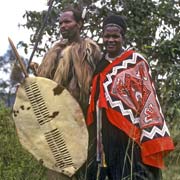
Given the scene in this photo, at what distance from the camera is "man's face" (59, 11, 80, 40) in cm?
429

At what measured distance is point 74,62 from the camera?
4270 millimetres

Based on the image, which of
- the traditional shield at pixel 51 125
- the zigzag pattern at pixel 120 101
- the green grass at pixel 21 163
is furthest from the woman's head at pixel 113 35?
the green grass at pixel 21 163

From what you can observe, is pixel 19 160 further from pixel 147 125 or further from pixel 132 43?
pixel 132 43

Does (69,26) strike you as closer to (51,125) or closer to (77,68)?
(77,68)

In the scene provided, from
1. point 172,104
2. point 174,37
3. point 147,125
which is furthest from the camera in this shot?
point 174,37

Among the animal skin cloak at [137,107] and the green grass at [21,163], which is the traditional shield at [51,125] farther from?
the green grass at [21,163]

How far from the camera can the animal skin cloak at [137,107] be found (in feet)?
13.3

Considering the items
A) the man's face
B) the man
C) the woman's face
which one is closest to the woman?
the woman's face

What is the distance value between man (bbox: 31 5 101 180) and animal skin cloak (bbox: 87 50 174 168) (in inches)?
7.6

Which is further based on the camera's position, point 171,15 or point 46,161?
point 171,15

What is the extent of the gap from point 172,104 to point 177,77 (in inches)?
11.3

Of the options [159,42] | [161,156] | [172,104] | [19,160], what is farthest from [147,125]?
[159,42]

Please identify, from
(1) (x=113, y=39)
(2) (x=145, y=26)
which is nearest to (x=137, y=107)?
(1) (x=113, y=39)

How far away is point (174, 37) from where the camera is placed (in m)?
6.98
